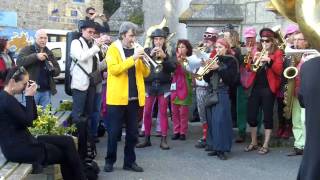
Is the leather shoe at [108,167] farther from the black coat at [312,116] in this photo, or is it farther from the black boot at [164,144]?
the black coat at [312,116]

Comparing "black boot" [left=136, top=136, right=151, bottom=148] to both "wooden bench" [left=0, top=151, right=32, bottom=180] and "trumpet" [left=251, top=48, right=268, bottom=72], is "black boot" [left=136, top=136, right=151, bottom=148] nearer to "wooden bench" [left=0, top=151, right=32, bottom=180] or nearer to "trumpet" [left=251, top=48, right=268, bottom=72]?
"trumpet" [left=251, top=48, right=268, bottom=72]

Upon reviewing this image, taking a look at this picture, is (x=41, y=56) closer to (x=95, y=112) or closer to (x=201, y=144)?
(x=95, y=112)

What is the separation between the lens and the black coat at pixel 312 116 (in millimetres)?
2252

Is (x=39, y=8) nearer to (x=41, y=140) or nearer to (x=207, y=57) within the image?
(x=207, y=57)

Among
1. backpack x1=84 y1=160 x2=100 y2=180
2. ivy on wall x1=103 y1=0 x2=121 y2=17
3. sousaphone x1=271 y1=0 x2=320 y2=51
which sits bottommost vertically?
backpack x1=84 y1=160 x2=100 y2=180

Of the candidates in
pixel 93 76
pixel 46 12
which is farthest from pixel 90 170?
pixel 46 12

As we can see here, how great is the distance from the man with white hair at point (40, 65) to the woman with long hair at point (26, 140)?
2007 mm

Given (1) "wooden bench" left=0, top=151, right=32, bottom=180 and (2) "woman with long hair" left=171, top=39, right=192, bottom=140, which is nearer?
(1) "wooden bench" left=0, top=151, right=32, bottom=180

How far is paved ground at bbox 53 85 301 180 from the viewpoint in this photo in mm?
6377

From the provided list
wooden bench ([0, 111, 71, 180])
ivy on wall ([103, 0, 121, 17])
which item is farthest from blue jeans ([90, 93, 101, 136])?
ivy on wall ([103, 0, 121, 17])

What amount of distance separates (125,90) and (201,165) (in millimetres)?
1454

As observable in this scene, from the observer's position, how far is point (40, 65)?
25.1 ft

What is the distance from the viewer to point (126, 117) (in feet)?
21.3

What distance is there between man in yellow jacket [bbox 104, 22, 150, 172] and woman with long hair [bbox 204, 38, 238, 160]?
1210 mm
